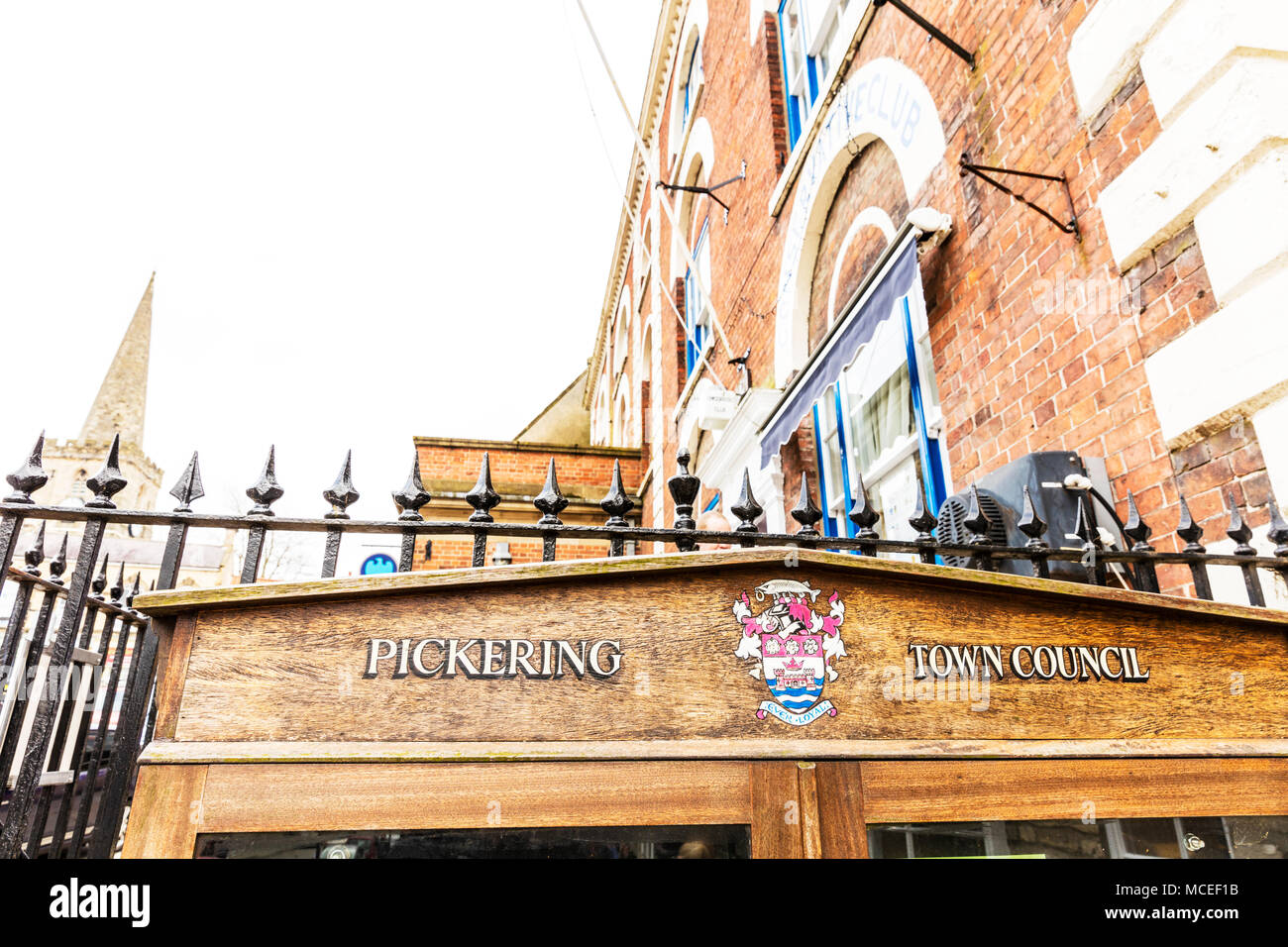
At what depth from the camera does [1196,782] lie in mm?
1477

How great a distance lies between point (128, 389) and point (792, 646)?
209ft

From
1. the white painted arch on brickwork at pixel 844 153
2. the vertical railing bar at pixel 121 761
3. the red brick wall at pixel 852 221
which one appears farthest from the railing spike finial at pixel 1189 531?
the red brick wall at pixel 852 221

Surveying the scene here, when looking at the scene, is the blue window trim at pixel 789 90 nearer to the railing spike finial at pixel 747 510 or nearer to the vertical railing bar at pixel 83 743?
the railing spike finial at pixel 747 510

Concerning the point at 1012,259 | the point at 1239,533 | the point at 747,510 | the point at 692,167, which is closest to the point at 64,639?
the point at 747,510

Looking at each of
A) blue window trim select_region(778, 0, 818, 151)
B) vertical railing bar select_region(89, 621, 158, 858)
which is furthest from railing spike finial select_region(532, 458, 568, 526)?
blue window trim select_region(778, 0, 818, 151)

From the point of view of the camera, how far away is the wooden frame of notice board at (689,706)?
1.26 meters

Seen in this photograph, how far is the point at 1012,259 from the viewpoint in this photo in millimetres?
3607

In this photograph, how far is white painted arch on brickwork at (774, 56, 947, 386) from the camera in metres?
4.50

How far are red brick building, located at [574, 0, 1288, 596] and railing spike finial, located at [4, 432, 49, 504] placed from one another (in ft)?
11.5

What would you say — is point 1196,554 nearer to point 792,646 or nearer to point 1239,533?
point 1239,533

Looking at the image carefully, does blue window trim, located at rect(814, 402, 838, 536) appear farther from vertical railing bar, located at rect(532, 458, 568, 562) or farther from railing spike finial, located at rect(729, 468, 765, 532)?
vertical railing bar, located at rect(532, 458, 568, 562)

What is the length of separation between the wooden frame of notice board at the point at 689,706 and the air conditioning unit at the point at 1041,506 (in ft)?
4.03

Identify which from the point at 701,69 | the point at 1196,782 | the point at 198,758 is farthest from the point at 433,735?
the point at 701,69
